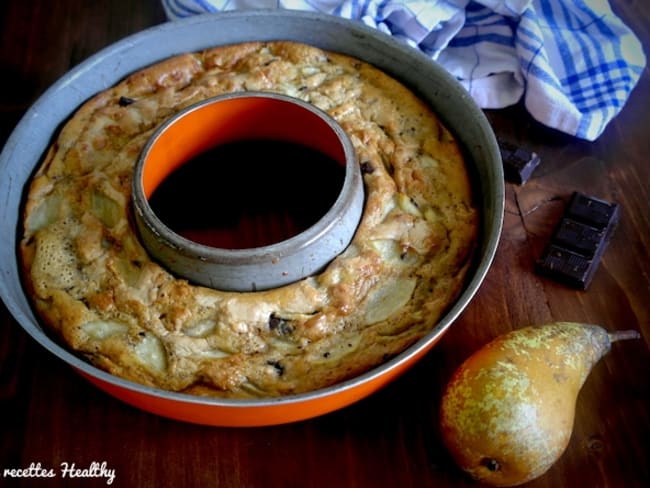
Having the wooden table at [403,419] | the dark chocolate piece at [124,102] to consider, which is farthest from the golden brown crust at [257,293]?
the wooden table at [403,419]

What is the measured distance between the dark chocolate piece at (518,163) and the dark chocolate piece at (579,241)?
96 mm

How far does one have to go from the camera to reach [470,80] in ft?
4.71

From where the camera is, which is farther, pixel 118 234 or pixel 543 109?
pixel 543 109

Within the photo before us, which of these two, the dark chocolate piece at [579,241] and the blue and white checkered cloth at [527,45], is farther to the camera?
the blue and white checkered cloth at [527,45]

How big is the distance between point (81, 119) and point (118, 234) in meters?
0.24

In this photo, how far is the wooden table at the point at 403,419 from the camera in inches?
40.5

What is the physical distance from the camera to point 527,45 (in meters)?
1.38

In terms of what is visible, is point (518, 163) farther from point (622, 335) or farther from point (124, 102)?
point (124, 102)

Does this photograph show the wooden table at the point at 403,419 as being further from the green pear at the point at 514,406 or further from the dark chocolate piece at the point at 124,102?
the dark chocolate piece at the point at 124,102

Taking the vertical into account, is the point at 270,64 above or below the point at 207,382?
above

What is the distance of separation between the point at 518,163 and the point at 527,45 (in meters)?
0.23

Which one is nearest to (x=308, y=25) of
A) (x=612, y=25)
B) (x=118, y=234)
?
(x=118, y=234)

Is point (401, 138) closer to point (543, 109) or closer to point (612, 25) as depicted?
point (543, 109)

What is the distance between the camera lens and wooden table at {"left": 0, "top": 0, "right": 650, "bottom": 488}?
1.03m
